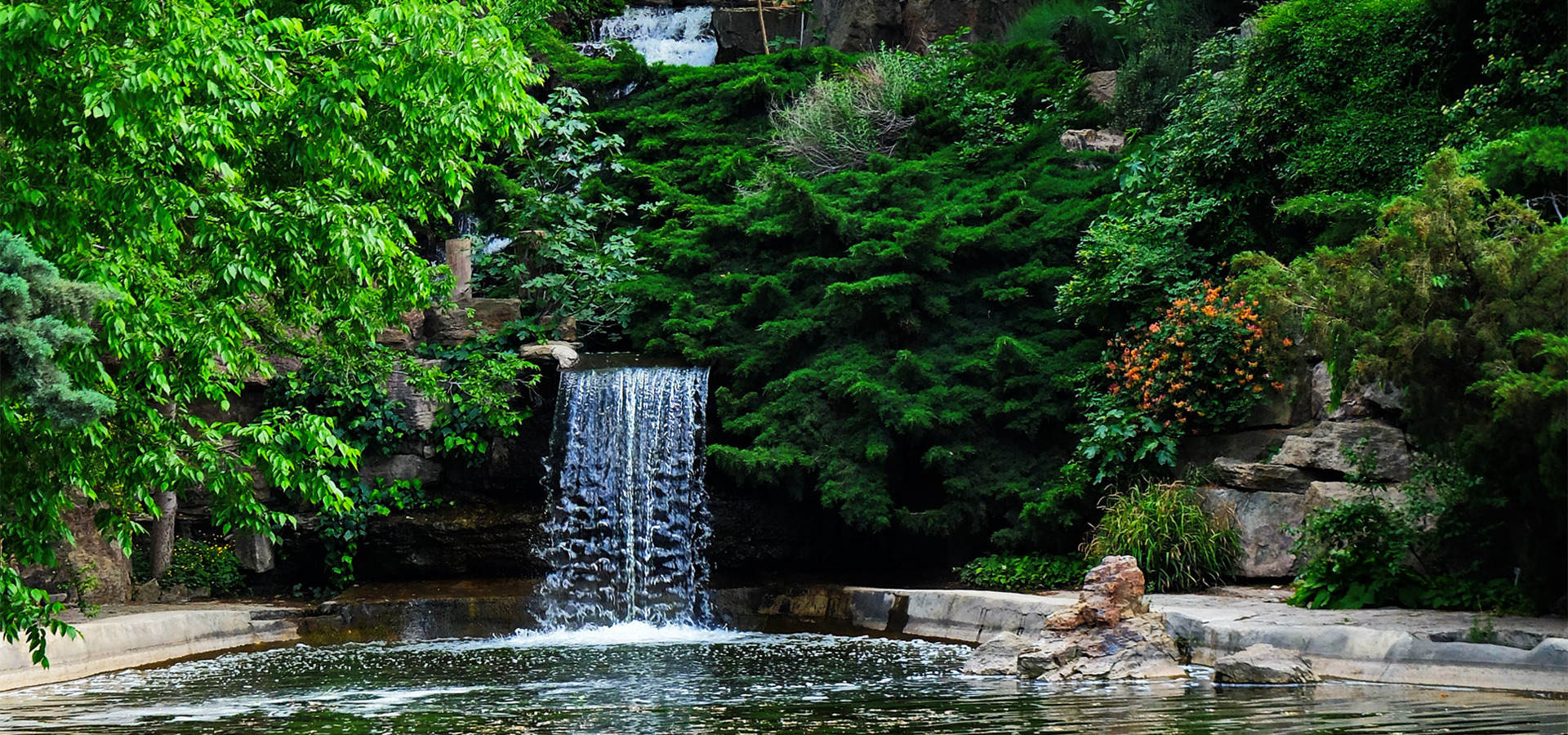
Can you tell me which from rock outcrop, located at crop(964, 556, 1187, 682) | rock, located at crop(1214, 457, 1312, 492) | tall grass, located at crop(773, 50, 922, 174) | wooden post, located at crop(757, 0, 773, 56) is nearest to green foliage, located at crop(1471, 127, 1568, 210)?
rock, located at crop(1214, 457, 1312, 492)

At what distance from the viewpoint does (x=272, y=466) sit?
6.98 meters

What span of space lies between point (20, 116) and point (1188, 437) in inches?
404

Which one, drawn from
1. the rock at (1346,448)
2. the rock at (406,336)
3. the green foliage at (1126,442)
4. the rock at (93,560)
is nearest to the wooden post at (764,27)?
the rock at (406,336)

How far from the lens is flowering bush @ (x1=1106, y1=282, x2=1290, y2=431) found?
492 inches

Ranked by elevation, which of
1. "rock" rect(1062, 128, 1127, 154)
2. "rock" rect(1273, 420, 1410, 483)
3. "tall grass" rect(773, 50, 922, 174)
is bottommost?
"rock" rect(1273, 420, 1410, 483)

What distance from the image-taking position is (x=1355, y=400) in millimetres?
11734

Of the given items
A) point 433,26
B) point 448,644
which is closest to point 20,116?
point 433,26

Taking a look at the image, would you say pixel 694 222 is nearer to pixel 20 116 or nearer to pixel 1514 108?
pixel 1514 108

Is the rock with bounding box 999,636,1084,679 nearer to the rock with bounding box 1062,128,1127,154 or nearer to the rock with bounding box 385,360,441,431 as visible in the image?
the rock with bounding box 385,360,441,431

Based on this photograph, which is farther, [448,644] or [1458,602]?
[448,644]

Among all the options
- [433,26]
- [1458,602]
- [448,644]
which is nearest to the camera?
[433,26]

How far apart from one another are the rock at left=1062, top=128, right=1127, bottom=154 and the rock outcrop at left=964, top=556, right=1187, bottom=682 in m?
10.2

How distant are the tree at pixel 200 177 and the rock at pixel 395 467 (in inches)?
294

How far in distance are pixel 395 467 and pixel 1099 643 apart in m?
9.08
